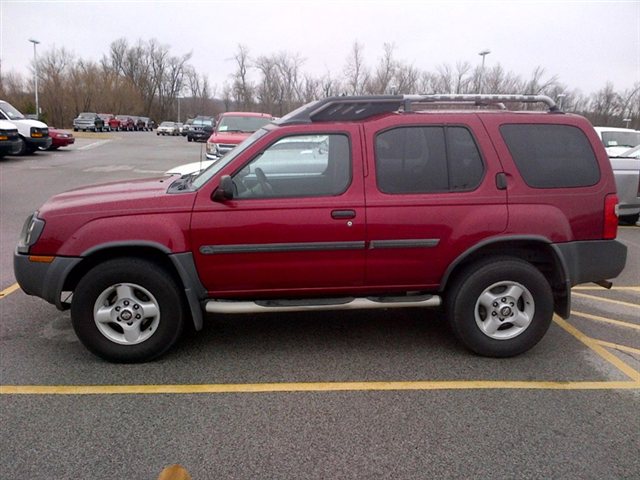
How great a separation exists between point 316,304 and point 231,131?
10277 millimetres

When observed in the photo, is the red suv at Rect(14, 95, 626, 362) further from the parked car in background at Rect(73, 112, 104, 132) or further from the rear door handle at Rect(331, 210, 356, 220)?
the parked car in background at Rect(73, 112, 104, 132)

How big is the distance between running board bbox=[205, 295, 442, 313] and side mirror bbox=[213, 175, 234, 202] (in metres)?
0.83

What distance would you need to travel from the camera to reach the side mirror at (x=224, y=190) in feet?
12.0

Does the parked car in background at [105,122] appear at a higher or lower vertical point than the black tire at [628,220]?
higher

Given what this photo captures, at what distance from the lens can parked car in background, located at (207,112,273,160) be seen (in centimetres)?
1235

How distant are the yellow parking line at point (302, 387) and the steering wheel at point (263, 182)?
144 centimetres

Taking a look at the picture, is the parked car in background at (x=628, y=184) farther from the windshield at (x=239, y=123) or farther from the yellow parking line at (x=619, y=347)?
the windshield at (x=239, y=123)

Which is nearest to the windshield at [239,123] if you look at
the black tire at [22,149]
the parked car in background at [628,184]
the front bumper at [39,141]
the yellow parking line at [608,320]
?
the parked car in background at [628,184]

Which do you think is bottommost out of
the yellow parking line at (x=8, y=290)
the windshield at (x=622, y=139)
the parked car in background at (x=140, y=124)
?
the yellow parking line at (x=8, y=290)

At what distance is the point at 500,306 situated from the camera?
157 inches

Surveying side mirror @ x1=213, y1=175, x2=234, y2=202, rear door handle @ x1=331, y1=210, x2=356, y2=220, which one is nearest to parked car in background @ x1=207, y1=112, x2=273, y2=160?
side mirror @ x1=213, y1=175, x2=234, y2=202

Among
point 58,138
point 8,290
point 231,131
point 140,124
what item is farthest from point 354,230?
point 140,124

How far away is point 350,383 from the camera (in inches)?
143

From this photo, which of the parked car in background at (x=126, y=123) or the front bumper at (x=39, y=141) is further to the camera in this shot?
the parked car in background at (x=126, y=123)
